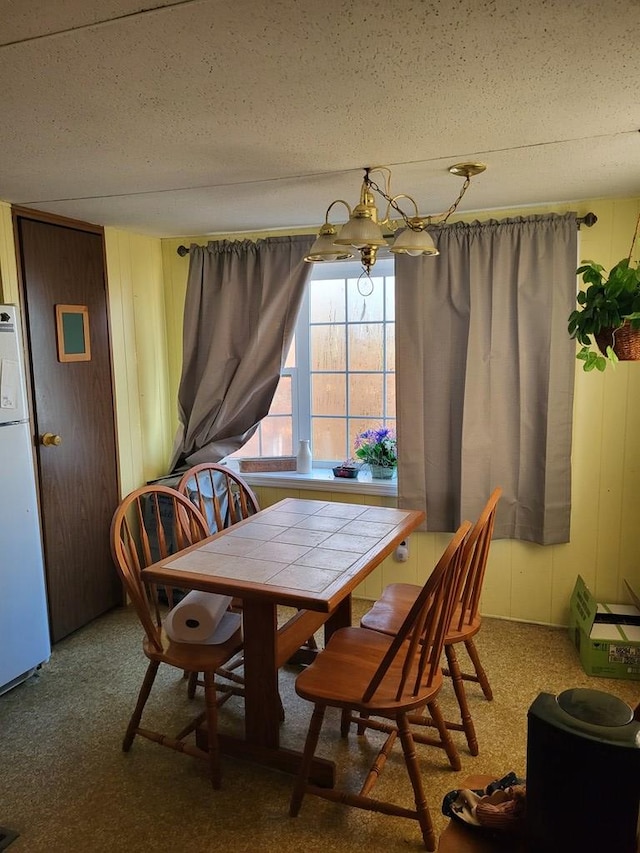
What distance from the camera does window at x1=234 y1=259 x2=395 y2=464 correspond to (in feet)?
12.0

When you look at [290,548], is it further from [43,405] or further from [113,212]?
[113,212]

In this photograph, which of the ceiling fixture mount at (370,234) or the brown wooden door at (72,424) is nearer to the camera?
the ceiling fixture mount at (370,234)

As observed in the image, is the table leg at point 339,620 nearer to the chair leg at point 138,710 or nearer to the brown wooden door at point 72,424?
the chair leg at point 138,710

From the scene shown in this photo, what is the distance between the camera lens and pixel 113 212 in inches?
120

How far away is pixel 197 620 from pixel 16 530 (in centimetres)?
98

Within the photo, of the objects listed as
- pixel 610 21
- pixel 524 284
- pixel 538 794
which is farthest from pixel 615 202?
pixel 538 794

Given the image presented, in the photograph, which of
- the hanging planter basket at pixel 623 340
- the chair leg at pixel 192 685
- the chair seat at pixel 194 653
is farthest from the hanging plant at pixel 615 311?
the chair leg at pixel 192 685

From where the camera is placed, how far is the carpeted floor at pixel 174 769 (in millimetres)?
1930

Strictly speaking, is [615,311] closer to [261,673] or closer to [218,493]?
[261,673]

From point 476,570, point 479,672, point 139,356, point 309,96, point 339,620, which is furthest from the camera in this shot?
point 139,356

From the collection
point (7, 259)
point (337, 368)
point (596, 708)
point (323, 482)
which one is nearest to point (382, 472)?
point (323, 482)

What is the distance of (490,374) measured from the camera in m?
3.19

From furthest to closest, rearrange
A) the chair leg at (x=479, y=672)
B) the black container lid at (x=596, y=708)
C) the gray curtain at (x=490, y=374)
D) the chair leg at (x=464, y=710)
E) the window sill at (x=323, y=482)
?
the window sill at (x=323, y=482)
the gray curtain at (x=490, y=374)
the chair leg at (x=479, y=672)
the chair leg at (x=464, y=710)
the black container lid at (x=596, y=708)

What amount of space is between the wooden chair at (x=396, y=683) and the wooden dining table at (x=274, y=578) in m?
0.16
